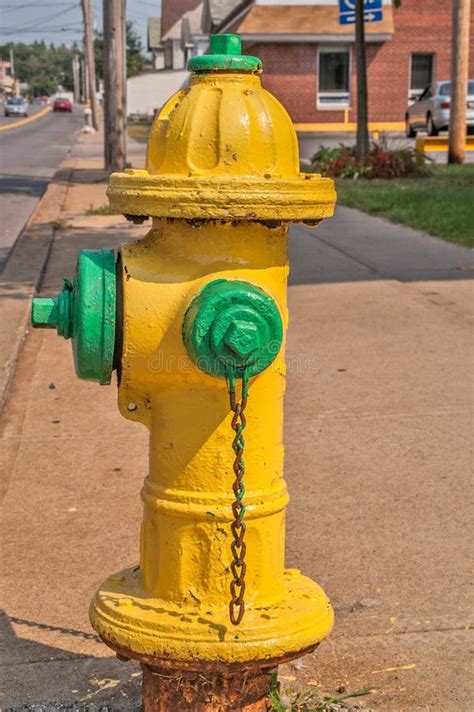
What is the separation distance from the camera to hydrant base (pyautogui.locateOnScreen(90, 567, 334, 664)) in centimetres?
211

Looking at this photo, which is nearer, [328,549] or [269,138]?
[269,138]

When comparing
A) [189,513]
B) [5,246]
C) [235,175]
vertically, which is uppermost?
[235,175]

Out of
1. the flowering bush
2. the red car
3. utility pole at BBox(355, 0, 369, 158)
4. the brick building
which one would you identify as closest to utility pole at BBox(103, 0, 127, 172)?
the flowering bush

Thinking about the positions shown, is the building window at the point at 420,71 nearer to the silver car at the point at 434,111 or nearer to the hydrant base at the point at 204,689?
the silver car at the point at 434,111

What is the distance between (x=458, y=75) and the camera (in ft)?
63.1

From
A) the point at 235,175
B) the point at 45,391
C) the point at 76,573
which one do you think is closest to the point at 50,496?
the point at 76,573

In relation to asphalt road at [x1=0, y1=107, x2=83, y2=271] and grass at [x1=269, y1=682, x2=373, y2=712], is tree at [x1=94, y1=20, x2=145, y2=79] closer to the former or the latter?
asphalt road at [x1=0, y1=107, x2=83, y2=271]

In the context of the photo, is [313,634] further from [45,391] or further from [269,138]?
[45,391]

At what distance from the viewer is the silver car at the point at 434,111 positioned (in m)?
31.4

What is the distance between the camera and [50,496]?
405 cm

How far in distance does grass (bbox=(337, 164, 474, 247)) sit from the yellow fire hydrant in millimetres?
8509

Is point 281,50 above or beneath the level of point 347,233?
above

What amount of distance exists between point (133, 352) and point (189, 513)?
0.35 metres

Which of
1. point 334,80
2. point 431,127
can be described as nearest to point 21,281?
point 431,127
